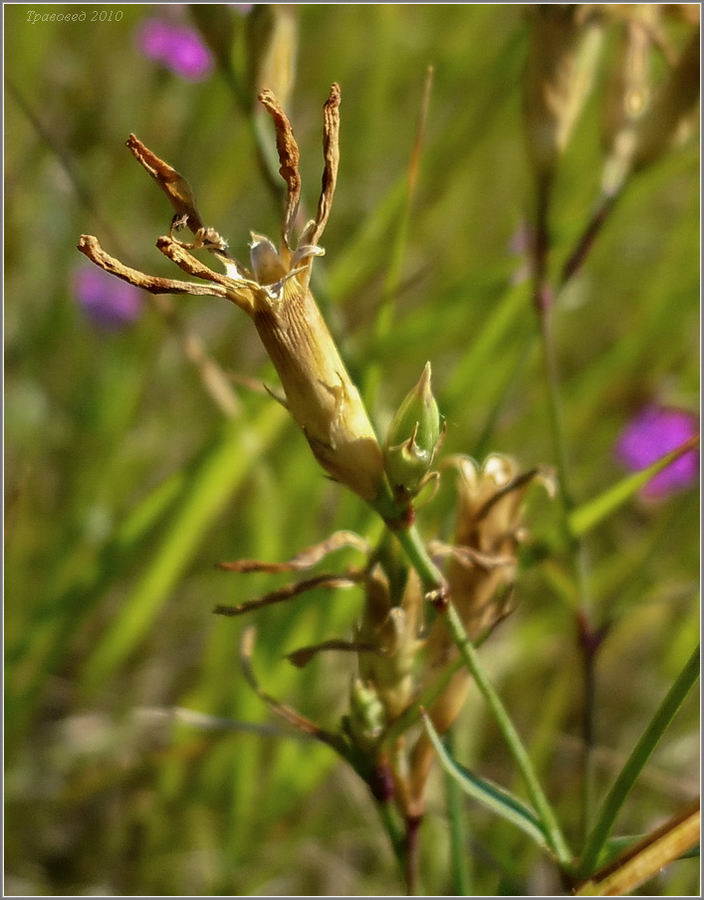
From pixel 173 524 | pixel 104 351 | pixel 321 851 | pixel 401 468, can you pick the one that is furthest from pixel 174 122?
pixel 401 468

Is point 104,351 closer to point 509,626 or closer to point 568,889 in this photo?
point 509,626

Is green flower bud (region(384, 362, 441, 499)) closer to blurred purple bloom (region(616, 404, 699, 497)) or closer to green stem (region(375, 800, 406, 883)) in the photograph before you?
green stem (region(375, 800, 406, 883))

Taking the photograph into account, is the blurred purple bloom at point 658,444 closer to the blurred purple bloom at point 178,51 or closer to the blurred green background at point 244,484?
the blurred green background at point 244,484

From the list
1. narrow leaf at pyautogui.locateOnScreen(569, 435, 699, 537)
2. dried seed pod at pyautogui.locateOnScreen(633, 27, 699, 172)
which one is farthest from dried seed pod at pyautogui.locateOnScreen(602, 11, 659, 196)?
narrow leaf at pyautogui.locateOnScreen(569, 435, 699, 537)

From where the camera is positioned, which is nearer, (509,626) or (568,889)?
(568,889)

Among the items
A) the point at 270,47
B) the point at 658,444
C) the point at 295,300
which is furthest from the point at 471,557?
the point at 658,444

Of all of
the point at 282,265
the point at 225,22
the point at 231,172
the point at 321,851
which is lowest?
the point at 321,851
